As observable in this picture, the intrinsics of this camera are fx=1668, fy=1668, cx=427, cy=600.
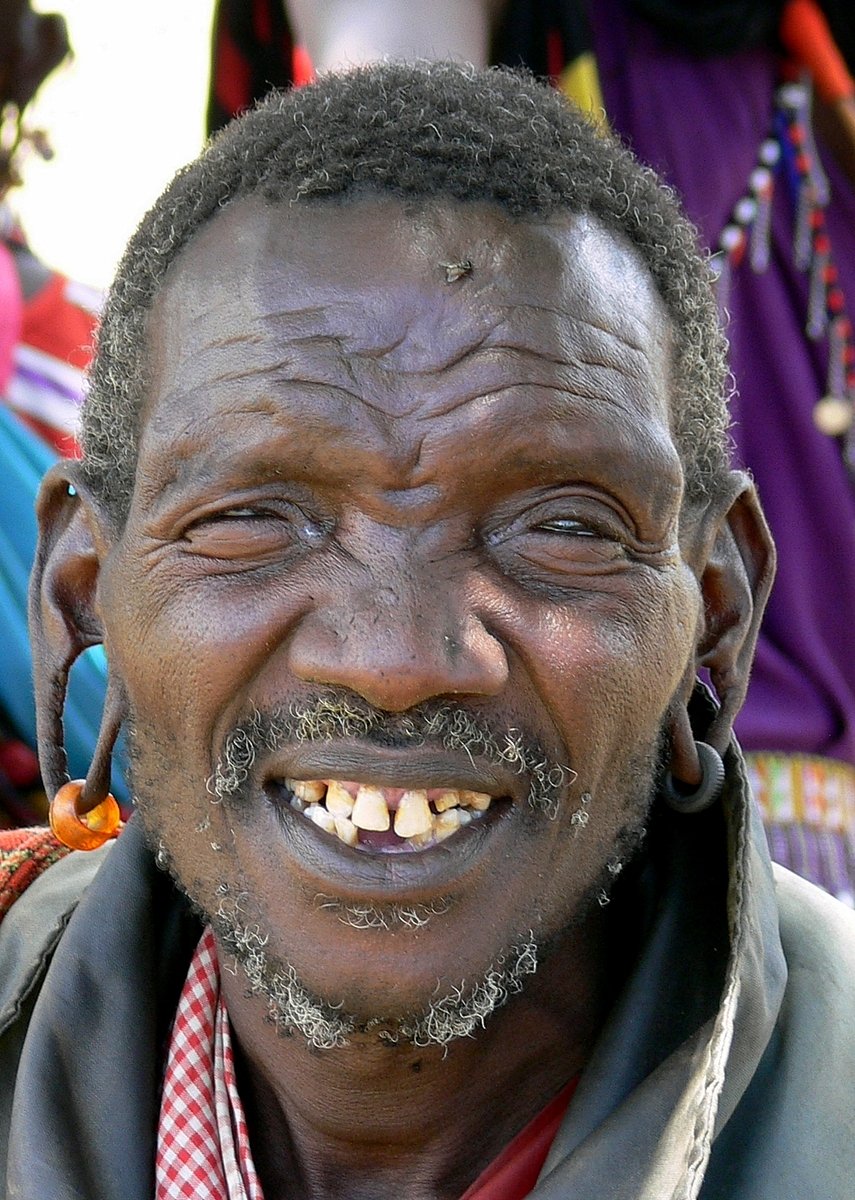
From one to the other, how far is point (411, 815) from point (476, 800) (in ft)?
0.29

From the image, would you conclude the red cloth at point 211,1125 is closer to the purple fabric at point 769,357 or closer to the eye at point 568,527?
the eye at point 568,527

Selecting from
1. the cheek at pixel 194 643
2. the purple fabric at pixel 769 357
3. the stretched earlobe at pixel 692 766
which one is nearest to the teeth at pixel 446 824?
the cheek at pixel 194 643

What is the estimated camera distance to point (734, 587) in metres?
2.16

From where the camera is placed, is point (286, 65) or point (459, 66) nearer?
point (459, 66)

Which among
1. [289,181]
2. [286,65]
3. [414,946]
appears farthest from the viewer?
[286,65]

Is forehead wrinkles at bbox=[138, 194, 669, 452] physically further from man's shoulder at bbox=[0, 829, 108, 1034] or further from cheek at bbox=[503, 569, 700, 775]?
man's shoulder at bbox=[0, 829, 108, 1034]

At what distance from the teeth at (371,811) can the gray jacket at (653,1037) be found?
1.41ft

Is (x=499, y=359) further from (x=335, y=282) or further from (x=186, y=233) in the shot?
(x=186, y=233)

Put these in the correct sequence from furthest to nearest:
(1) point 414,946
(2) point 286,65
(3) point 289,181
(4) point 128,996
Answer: (2) point 286,65 → (4) point 128,996 → (3) point 289,181 → (1) point 414,946

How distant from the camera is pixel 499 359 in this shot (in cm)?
184

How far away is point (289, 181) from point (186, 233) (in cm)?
16

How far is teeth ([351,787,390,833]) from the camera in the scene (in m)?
1.79

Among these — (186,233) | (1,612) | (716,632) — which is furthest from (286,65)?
(716,632)

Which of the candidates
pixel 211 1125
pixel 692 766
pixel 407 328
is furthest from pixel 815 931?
pixel 407 328
